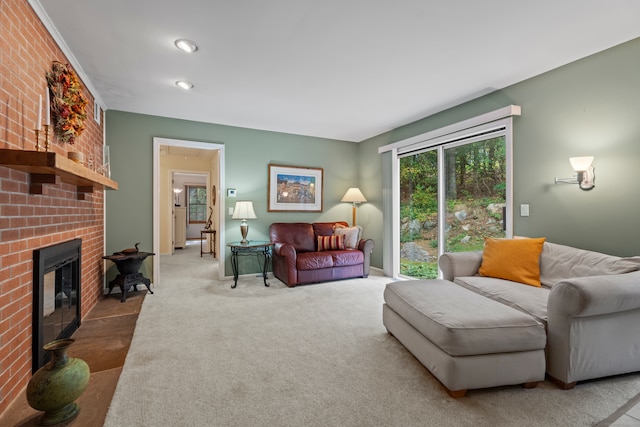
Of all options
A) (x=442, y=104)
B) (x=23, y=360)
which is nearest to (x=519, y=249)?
(x=442, y=104)

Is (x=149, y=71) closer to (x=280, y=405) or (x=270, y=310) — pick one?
(x=270, y=310)

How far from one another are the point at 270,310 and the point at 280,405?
1576 millimetres

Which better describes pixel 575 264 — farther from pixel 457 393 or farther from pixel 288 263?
pixel 288 263

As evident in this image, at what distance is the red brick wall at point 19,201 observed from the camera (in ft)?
5.16

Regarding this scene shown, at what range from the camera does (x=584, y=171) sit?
8.24 ft

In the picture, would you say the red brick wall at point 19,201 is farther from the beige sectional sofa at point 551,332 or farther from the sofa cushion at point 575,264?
the sofa cushion at point 575,264

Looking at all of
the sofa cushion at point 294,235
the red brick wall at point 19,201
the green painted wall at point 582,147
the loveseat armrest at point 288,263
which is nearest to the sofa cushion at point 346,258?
the sofa cushion at point 294,235

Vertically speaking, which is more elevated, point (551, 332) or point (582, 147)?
point (582, 147)

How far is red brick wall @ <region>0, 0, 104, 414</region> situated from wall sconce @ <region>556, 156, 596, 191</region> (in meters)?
→ 4.02

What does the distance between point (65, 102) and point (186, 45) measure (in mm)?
1051

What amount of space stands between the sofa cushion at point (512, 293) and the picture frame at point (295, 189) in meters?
3.05

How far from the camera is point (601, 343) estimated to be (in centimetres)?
178

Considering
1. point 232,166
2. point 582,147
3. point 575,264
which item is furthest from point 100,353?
point 582,147

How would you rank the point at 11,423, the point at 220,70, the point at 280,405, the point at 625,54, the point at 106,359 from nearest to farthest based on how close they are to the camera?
the point at 11,423 → the point at 280,405 → the point at 106,359 → the point at 625,54 → the point at 220,70
